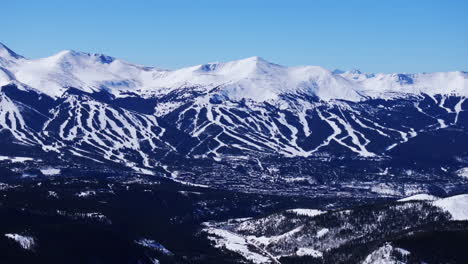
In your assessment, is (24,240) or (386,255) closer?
(24,240)

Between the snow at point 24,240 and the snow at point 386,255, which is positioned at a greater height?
the snow at point 24,240

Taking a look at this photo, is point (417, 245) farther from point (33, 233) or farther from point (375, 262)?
point (33, 233)

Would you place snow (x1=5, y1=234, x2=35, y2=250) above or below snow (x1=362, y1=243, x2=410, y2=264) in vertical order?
above

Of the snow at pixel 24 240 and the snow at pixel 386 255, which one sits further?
the snow at pixel 386 255

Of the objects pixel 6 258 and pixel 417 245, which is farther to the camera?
pixel 417 245

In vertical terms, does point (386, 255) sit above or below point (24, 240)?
below

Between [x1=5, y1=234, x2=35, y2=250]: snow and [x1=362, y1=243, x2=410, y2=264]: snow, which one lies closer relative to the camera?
[x1=5, y1=234, x2=35, y2=250]: snow

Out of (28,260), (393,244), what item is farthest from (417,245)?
(28,260)
